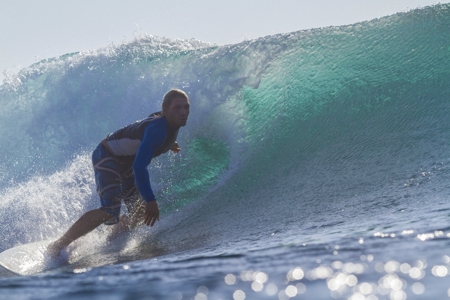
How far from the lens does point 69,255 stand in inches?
189

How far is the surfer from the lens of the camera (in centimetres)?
437

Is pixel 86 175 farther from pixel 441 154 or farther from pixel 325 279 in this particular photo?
pixel 325 279

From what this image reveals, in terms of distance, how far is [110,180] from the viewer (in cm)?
486

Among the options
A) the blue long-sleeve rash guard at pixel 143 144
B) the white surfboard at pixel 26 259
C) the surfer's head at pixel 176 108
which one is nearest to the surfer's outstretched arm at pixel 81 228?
the white surfboard at pixel 26 259

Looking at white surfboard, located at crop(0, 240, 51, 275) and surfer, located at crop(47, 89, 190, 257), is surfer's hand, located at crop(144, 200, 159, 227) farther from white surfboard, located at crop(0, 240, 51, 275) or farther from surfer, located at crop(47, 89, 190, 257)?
white surfboard, located at crop(0, 240, 51, 275)

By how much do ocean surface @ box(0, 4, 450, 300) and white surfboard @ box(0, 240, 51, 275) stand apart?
0.21 metres

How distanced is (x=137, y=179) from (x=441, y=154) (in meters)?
2.99

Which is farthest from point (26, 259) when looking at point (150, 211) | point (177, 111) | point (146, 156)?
point (177, 111)

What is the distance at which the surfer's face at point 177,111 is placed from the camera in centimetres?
451

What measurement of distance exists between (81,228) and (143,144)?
1051mm

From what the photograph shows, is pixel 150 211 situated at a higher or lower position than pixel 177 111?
lower

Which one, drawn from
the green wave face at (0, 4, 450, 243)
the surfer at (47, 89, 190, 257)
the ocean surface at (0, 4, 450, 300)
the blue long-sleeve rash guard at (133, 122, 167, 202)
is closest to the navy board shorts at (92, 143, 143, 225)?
the surfer at (47, 89, 190, 257)

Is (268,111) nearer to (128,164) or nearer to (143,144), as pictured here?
(128,164)

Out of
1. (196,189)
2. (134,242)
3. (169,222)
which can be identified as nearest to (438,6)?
(196,189)
